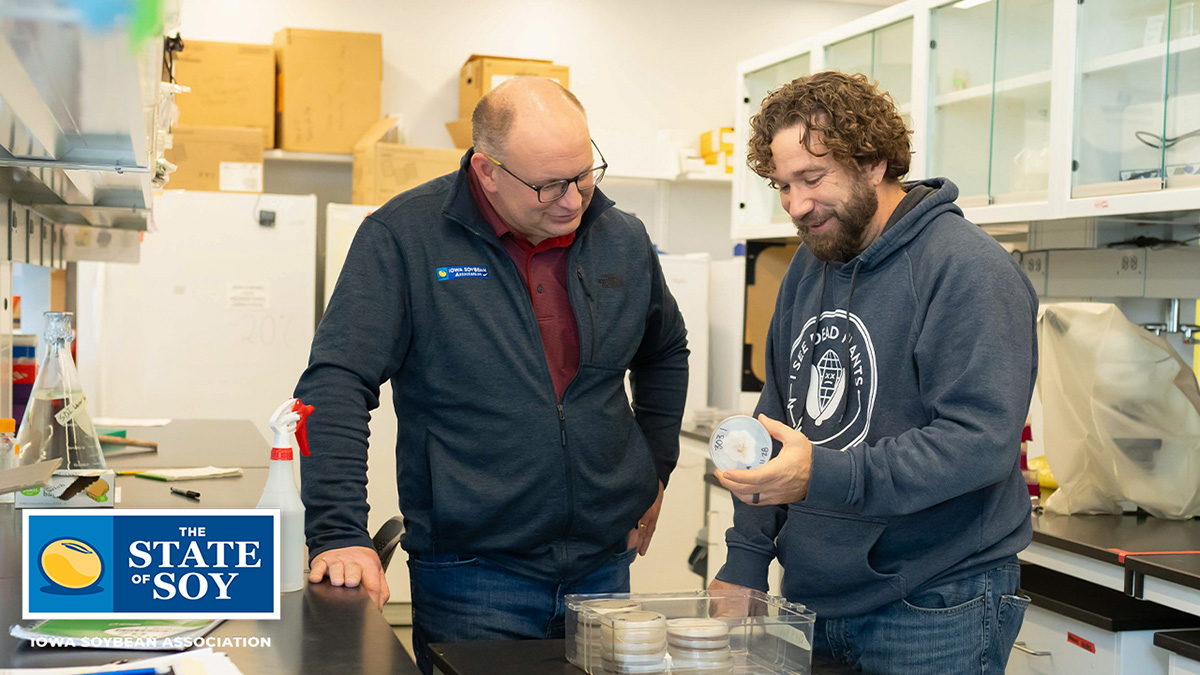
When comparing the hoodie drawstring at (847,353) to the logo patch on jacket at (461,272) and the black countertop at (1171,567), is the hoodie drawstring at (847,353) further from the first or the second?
the black countertop at (1171,567)

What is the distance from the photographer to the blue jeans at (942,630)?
138 centimetres

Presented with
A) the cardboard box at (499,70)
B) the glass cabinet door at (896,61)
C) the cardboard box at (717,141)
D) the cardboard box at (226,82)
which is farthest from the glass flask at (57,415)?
the cardboard box at (717,141)

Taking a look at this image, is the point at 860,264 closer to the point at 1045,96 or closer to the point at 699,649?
the point at 699,649

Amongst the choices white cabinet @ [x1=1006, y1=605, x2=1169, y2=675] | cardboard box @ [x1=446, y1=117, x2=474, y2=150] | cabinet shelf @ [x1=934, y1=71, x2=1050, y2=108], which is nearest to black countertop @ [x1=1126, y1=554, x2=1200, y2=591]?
white cabinet @ [x1=1006, y1=605, x2=1169, y2=675]

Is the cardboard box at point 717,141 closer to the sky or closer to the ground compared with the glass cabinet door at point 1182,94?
closer to the sky

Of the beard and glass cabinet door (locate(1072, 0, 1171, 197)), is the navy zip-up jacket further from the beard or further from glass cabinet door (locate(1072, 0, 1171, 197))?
glass cabinet door (locate(1072, 0, 1171, 197))

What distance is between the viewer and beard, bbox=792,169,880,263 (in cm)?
148

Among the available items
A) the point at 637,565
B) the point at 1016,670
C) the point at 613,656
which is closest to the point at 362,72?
the point at 637,565

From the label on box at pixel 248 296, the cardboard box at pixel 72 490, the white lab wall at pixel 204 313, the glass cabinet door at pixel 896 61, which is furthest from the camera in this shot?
the label on box at pixel 248 296

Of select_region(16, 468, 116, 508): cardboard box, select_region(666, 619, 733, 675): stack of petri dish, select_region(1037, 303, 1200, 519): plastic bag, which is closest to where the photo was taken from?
select_region(666, 619, 733, 675): stack of petri dish

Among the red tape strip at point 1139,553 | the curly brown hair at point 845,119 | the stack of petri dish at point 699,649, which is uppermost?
the curly brown hair at point 845,119

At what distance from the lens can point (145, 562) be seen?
1.04 metres

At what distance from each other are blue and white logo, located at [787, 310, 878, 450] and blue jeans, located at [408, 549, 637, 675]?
18.5 inches

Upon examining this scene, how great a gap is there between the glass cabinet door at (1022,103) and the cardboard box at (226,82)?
313 centimetres
